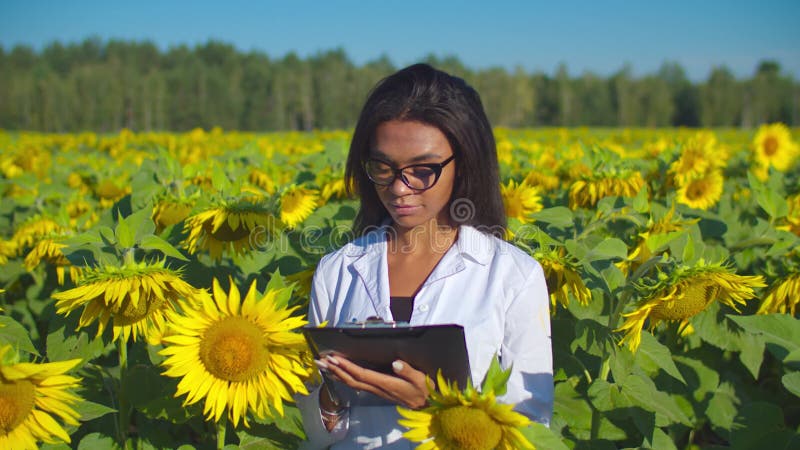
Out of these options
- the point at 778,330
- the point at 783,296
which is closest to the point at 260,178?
the point at 783,296

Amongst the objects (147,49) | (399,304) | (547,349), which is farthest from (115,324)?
(147,49)

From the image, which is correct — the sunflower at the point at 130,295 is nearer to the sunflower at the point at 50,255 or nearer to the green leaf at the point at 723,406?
the sunflower at the point at 50,255

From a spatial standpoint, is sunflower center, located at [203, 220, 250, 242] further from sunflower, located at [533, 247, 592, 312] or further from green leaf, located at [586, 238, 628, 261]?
green leaf, located at [586, 238, 628, 261]

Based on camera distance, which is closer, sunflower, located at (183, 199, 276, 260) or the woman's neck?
the woman's neck

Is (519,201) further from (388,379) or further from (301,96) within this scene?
(301,96)

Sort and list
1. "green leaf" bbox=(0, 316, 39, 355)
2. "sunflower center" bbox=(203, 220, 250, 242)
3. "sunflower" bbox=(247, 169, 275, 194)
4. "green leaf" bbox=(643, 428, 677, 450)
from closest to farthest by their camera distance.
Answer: "green leaf" bbox=(0, 316, 39, 355) → "green leaf" bbox=(643, 428, 677, 450) → "sunflower center" bbox=(203, 220, 250, 242) → "sunflower" bbox=(247, 169, 275, 194)

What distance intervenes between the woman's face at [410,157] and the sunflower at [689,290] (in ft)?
1.88

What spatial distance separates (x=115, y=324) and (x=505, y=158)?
3.66 meters

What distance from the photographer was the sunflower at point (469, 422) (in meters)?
1.31

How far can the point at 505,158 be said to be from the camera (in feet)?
16.8

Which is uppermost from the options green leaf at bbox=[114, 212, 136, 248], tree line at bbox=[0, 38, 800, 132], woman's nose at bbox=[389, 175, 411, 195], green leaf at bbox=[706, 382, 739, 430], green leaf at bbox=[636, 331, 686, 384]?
tree line at bbox=[0, 38, 800, 132]

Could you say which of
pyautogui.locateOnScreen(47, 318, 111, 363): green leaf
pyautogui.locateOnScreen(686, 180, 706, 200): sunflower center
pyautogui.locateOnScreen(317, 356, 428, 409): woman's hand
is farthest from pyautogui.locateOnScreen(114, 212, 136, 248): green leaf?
pyautogui.locateOnScreen(686, 180, 706, 200): sunflower center

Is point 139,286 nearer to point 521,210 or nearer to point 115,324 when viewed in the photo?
point 115,324

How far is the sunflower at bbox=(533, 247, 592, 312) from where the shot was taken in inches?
82.5
